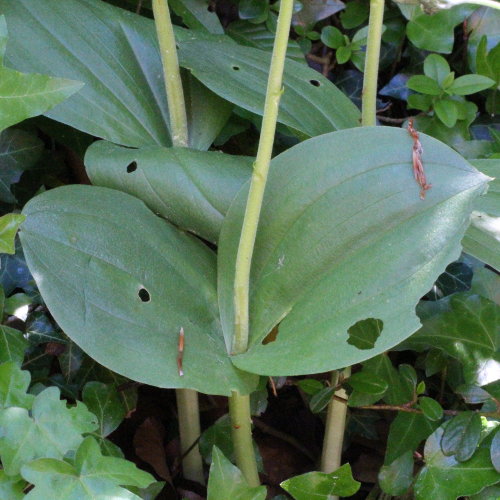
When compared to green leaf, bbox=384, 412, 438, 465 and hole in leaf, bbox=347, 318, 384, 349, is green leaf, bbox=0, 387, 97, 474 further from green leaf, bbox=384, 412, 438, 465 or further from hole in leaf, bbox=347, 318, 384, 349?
green leaf, bbox=384, 412, 438, 465

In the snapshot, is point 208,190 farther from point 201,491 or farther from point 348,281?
point 201,491

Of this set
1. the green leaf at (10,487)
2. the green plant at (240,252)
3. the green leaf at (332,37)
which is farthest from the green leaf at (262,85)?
the green leaf at (10,487)

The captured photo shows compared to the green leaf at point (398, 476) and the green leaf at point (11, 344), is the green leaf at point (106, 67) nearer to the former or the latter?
the green leaf at point (11, 344)

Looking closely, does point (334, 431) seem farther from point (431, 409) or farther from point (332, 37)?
point (332, 37)

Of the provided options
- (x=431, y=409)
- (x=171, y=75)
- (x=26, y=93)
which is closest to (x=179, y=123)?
(x=171, y=75)

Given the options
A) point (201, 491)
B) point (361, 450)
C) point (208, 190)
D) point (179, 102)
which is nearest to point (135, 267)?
point (208, 190)

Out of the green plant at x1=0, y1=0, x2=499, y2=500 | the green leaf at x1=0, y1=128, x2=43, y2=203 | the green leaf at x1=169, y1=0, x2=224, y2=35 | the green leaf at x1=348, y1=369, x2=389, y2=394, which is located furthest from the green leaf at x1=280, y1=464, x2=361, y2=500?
the green leaf at x1=169, y1=0, x2=224, y2=35
